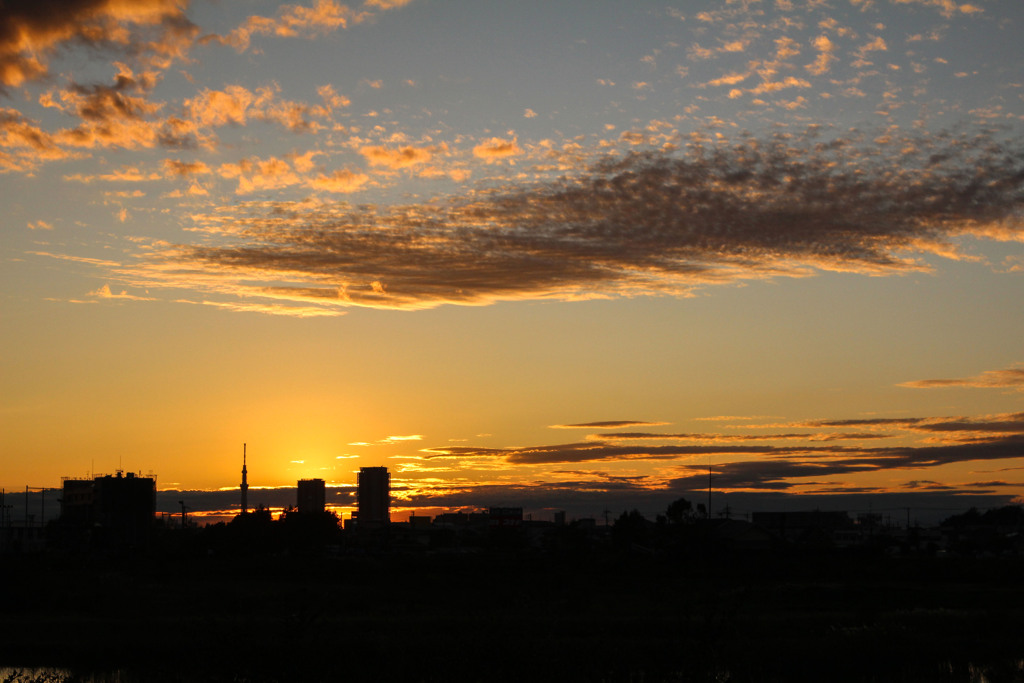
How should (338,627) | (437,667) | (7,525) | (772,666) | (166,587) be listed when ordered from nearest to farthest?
(437,667) < (772,666) < (338,627) < (166,587) < (7,525)

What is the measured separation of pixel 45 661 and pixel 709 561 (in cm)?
6856

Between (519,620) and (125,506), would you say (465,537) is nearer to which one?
(125,506)

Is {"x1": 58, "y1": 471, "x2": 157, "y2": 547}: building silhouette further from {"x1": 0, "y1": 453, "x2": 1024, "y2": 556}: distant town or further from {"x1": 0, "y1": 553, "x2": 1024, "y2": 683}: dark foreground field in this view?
{"x1": 0, "y1": 553, "x2": 1024, "y2": 683}: dark foreground field

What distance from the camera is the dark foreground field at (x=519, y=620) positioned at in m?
22.7

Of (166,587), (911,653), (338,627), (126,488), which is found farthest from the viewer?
(126,488)

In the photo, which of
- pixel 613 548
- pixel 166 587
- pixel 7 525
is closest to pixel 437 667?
pixel 166 587

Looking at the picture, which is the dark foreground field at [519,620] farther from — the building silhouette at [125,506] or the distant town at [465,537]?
the building silhouette at [125,506]

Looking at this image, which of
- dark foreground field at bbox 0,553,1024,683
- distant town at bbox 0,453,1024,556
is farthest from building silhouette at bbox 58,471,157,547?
dark foreground field at bbox 0,553,1024,683

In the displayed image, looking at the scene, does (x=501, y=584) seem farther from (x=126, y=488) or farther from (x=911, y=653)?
(x=126, y=488)

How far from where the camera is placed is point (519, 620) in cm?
2731

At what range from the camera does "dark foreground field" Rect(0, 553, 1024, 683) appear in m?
22.7

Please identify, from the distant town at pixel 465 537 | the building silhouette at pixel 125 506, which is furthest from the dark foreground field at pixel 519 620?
the building silhouette at pixel 125 506

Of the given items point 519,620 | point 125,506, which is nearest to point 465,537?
point 125,506

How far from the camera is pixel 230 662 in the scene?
20.5 metres
